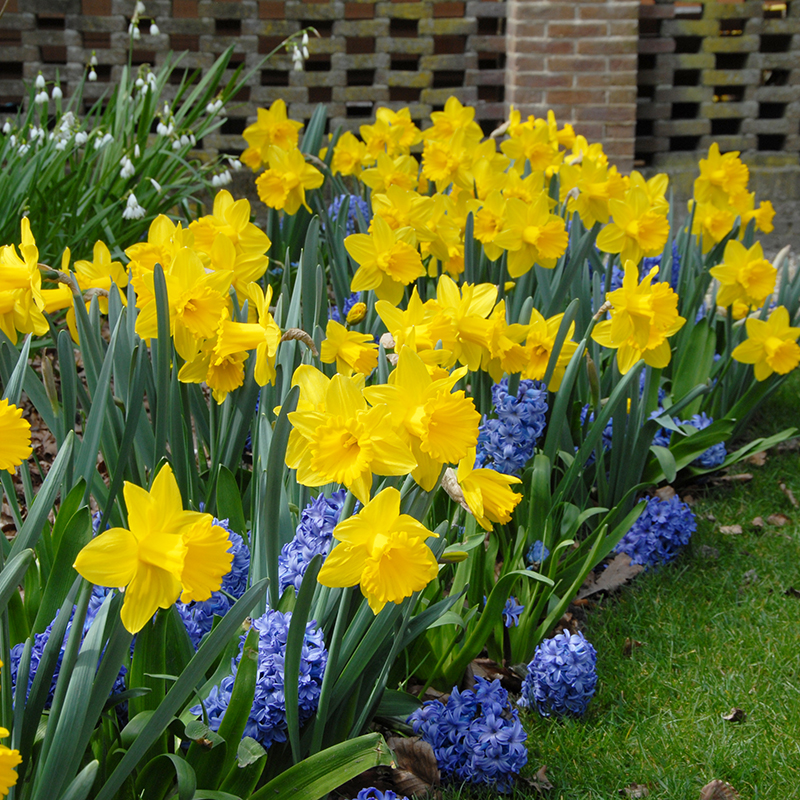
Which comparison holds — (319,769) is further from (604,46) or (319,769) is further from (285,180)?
(604,46)

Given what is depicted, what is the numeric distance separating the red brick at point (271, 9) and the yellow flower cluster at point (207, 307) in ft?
13.0

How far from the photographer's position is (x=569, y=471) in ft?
6.07

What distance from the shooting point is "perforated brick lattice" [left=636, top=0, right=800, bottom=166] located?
5.23 metres

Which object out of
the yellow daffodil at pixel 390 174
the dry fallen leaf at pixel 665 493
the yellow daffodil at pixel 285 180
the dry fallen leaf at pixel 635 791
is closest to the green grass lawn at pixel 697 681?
the dry fallen leaf at pixel 635 791

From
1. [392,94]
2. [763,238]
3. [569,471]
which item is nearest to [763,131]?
[763,238]

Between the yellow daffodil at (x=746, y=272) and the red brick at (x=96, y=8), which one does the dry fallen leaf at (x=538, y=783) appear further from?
the red brick at (x=96, y=8)

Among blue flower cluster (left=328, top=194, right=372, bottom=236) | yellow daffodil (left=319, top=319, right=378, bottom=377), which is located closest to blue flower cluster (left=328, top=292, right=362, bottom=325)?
blue flower cluster (left=328, top=194, right=372, bottom=236)

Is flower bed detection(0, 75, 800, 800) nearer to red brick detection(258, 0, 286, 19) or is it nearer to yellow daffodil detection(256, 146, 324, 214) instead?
yellow daffodil detection(256, 146, 324, 214)

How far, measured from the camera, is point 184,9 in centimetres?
484

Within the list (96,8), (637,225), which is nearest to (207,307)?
(637,225)

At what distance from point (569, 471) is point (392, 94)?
12.9 feet

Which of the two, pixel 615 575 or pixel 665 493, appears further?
pixel 665 493

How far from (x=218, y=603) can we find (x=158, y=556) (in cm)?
49

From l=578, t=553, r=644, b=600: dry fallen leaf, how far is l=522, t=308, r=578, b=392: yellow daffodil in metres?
0.49
